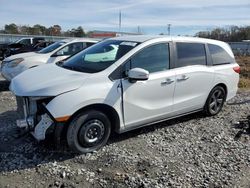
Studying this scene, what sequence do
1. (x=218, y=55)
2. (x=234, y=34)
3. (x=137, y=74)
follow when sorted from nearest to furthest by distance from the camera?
(x=137, y=74)
(x=218, y=55)
(x=234, y=34)

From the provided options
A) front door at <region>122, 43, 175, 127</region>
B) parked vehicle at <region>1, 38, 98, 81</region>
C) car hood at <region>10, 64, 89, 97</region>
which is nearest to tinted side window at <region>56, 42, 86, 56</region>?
parked vehicle at <region>1, 38, 98, 81</region>

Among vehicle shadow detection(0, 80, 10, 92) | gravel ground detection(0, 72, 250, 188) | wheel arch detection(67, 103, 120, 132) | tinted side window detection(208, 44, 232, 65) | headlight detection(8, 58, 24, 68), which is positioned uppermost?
tinted side window detection(208, 44, 232, 65)

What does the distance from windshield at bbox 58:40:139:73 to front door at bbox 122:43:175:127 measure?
268 mm

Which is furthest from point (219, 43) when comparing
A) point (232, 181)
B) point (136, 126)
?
point (232, 181)

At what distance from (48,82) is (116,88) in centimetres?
101

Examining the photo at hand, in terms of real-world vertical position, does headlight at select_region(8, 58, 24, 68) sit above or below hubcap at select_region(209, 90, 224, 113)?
above

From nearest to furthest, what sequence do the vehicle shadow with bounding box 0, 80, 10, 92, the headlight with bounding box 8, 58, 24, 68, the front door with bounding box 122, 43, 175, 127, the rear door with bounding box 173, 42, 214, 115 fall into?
the front door with bounding box 122, 43, 175, 127
the rear door with bounding box 173, 42, 214, 115
the vehicle shadow with bounding box 0, 80, 10, 92
the headlight with bounding box 8, 58, 24, 68

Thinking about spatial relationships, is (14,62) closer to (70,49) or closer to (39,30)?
(70,49)

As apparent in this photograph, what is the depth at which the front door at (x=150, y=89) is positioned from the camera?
203 inches

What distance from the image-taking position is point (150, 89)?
5375 millimetres

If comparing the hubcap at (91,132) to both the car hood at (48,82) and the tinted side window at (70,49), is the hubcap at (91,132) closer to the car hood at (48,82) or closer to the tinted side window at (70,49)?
the car hood at (48,82)

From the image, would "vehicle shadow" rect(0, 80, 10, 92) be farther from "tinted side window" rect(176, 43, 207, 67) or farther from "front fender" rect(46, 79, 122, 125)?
"tinted side window" rect(176, 43, 207, 67)

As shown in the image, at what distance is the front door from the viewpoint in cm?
517

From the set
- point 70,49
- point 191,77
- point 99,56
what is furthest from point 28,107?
point 70,49
